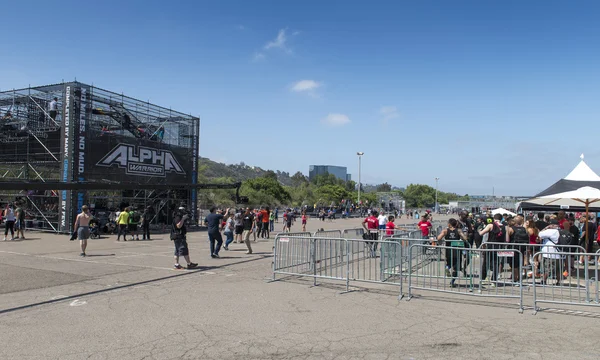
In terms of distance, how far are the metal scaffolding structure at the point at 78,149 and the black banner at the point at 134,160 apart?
6 cm

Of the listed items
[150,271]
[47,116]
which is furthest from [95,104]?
[150,271]

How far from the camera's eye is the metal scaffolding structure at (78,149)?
952 inches

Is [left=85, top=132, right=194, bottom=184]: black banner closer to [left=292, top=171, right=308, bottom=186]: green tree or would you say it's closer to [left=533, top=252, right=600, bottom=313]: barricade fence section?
[left=533, top=252, right=600, bottom=313]: barricade fence section

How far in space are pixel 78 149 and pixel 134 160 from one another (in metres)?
4.27

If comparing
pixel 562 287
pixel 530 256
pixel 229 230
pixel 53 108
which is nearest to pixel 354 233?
pixel 229 230

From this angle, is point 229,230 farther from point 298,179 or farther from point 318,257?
point 298,179

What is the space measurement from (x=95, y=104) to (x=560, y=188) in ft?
78.5

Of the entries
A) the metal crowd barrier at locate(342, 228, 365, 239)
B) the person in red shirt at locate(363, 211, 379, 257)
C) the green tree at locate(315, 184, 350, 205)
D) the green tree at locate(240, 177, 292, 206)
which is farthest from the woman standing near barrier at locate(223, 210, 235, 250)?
the green tree at locate(315, 184, 350, 205)

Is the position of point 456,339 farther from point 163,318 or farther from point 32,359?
point 32,359

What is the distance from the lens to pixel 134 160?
28297 millimetres

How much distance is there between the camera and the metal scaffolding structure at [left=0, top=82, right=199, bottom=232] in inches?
952

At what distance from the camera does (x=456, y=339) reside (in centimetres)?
618

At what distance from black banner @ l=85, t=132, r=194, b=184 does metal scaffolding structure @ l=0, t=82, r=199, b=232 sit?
0.19 feet

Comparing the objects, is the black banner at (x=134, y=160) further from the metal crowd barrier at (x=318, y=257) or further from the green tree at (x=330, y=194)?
the green tree at (x=330, y=194)
